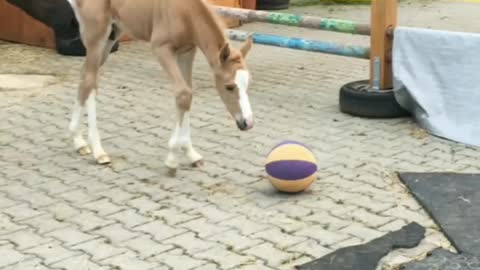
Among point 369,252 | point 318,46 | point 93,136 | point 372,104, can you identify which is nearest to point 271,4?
point 318,46

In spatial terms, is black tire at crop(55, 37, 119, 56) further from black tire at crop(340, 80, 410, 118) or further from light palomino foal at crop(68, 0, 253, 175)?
light palomino foal at crop(68, 0, 253, 175)

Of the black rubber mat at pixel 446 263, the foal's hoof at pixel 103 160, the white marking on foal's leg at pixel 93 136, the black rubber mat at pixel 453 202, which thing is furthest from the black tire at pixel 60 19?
the black rubber mat at pixel 446 263

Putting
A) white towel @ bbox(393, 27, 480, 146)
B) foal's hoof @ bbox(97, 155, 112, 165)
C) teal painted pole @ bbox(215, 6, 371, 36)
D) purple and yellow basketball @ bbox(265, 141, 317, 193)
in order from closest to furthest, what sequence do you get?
purple and yellow basketball @ bbox(265, 141, 317, 193) → foal's hoof @ bbox(97, 155, 112, 165) → white towel @ bbox(393, 27, 480, 146) → teal painted pole @ bbox(215, 6, 371, 36)

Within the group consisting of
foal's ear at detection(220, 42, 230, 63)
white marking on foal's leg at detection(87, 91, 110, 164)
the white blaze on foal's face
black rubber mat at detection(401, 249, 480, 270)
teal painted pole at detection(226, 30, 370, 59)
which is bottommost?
black rubber mat at detection(401, 249, 480, 270)

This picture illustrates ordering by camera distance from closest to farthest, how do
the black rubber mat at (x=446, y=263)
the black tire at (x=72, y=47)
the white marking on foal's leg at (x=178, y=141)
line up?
the black rubber mat at (x=446, y=263), the white marking on foal's leg at (x=178, y=141), the black tire at (x=72, y=47)

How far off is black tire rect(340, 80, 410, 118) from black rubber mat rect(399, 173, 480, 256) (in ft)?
5.02

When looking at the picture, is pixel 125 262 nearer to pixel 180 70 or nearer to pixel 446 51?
pixel 180 70

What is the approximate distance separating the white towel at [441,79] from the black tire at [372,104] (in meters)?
0.10

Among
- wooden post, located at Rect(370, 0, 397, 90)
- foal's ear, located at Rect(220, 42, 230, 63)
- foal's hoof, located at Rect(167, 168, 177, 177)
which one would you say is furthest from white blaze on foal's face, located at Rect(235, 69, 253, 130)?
wooden post, located at Rect(370, 0, 397, 90)

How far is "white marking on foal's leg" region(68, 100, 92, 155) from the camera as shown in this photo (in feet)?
21.2

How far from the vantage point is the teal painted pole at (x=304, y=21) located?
764 centimetres

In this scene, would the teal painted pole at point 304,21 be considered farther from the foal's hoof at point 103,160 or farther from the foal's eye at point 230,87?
the foal's eye at point 230,87

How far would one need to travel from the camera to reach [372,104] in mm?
7281

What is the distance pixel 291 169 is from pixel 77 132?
1.90 m
